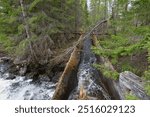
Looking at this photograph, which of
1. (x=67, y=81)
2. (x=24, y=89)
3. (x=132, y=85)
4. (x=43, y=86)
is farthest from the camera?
(x=43, y=86)

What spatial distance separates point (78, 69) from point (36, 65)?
10.9 ft

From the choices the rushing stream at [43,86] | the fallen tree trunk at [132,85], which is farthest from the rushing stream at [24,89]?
the fallen tree trunk at [132,85]

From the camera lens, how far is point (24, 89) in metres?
12.7

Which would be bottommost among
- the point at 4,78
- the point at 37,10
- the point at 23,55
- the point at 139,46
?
the point at 4,78

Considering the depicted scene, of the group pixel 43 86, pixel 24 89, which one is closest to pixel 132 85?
pixel 43 86

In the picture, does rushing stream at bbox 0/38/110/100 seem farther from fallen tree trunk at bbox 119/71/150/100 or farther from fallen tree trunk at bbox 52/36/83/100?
fallen tree trunk at bbox 119/71/150/100

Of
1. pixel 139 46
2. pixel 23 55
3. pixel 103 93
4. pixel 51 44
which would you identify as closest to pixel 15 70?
pixel 23 55

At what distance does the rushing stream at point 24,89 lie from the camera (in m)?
11.7

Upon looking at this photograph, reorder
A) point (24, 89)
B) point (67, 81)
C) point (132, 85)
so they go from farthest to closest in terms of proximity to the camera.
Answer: point (24, 89) < point (67, 81) < point (132, 85)

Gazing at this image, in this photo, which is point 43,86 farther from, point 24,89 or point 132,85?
point 132,85

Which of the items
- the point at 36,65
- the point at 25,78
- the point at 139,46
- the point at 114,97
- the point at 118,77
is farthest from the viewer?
the point at 36,65

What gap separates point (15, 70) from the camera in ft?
52.6

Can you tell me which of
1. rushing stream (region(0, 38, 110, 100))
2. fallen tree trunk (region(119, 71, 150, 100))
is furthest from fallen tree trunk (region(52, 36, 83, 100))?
fallen tree trunk (region(119, 71, 150, 100))

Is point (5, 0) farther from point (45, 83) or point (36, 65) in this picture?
point (45, 83)
